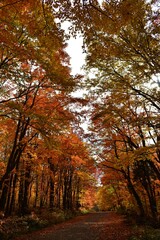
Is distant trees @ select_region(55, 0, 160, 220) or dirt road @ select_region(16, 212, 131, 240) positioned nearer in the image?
distant trees @ select_region(55, 0, 160, 220)

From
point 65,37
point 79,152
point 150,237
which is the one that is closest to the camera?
point 65,37

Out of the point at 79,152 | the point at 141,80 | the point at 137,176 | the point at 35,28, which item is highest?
the point at 35,28

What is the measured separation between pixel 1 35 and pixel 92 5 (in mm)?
3202

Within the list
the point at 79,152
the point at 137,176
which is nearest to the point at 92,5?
the point at 79,152

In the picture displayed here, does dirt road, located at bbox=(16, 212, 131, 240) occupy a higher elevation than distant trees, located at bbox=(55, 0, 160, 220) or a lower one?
lower

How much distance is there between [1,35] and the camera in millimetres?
6215

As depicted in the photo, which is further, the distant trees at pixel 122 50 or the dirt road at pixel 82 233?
the dirt road at pixel 82 233

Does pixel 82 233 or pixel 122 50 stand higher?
pixel 122 50

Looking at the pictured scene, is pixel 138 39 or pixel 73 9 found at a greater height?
pixel 138 39

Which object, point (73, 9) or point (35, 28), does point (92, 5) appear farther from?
point (35, 28)

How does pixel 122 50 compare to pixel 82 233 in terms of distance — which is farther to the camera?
pixel 82 233

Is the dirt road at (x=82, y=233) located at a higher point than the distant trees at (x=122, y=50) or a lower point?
lower

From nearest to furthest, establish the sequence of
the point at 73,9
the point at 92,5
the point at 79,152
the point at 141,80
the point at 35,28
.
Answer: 1. the point at 92,5
2. the point at 73,9
3. the point at 35,28
4. the point at 141,80
5. the point at 79,152

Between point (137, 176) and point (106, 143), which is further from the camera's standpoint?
point (137, 176)
